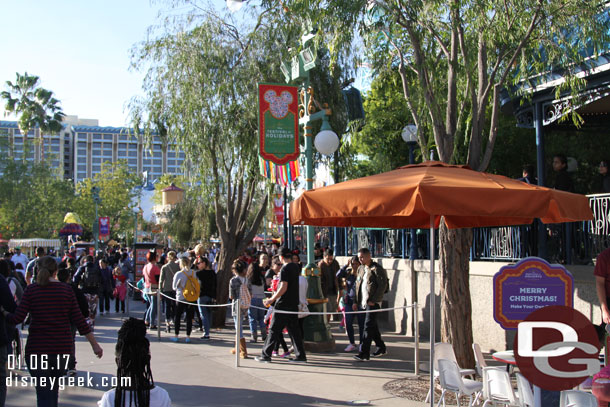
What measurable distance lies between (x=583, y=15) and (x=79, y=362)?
9.24 metres

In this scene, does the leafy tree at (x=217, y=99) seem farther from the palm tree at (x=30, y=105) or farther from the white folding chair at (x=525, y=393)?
the palm tree at (x=30, y=105)

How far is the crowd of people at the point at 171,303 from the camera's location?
5883 mm

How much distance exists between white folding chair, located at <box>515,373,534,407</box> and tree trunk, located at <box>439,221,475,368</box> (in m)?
2.56

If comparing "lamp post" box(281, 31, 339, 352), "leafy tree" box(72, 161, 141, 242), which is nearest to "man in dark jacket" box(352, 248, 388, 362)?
"lamp post" box(281, 31, 339, 352)

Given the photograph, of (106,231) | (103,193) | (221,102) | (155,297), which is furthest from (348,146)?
(103,193)

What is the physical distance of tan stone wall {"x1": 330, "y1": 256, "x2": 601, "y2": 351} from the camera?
9.17 metres

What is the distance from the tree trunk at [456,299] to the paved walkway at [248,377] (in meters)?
1.06

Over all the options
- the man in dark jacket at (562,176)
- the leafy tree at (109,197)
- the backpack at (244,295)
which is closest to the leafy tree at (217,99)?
the backpack at (244,295)

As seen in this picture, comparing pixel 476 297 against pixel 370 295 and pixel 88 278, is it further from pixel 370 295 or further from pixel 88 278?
pixel 88 278

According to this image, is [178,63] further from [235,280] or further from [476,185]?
[476,185]

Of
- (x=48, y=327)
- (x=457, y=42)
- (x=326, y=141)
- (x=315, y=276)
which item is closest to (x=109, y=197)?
(x=315, y=276)

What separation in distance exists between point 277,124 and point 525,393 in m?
7.44

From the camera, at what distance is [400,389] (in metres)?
8.18

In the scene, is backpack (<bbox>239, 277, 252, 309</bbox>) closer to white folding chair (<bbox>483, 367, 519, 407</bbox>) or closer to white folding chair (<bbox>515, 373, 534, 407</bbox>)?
Result: white folding chair (<bbox>483, 367, 519, 407</bbox>)
